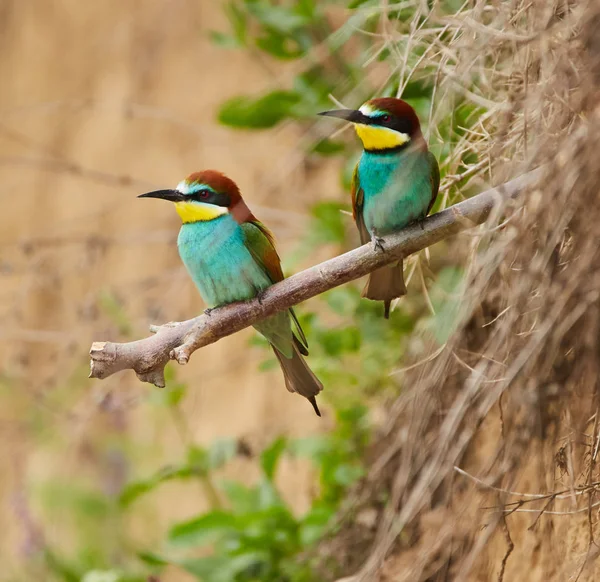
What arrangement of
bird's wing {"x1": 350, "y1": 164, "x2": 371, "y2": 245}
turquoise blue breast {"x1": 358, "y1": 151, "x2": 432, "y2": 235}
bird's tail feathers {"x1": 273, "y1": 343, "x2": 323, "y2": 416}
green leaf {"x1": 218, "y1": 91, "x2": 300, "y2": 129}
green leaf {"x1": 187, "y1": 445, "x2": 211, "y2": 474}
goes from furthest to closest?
green leaf {"x1": 218, "y1": 91, "x2": 300, "y2": 129}, green leaf {"x1": 187, "y1": 445, "x2": 211, "y2": 474}, bird's tail feathers {"x1": 273, "y1": 343, "x2": 323, "y2": 416}, bird's wing {"x1": 350, "y1": 164, "x2": 371, "y2": 245}, turquoise blue breast {"x1": 358, "y1": 151, "x2": 432, "y2": 235}

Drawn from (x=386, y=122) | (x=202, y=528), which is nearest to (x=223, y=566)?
(x=202, y=528)

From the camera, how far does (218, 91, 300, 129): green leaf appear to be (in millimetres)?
3279

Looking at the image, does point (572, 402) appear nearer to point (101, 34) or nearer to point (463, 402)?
point (463, 402)

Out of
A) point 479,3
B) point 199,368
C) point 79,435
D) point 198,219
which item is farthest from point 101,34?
point 479,3

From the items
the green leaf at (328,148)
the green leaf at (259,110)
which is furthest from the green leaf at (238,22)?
the green leaf at (328,148)

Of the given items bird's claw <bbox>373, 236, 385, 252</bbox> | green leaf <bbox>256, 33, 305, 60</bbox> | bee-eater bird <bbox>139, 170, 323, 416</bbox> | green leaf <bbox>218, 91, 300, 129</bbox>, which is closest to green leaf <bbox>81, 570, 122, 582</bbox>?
bee-eater bird <bbox>139, 170, 323, 416</bbox>

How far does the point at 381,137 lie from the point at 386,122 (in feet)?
0.15

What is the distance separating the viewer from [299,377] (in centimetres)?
219

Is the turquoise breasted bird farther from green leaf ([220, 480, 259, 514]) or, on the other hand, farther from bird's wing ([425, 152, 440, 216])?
green leaf ([220, 480, 259, 514])

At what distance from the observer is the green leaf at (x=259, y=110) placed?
3279 mm

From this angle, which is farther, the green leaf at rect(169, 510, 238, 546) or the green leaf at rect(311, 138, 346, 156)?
the green leaf at rect(311, 138, 346, 156)

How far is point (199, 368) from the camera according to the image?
5.05 m

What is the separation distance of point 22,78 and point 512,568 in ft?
16.7

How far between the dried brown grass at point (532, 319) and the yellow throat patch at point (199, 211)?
1.98 ft
